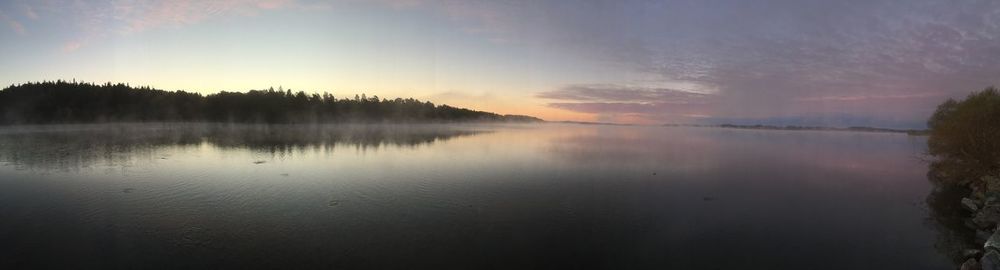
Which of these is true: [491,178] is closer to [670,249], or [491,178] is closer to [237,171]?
[670,249]

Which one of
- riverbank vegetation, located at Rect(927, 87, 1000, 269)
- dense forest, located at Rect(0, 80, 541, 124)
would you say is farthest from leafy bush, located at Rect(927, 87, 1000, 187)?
dense forest, located at Rect(0, 80, 541, 124)

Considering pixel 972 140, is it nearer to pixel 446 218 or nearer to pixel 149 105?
pixel 446 218

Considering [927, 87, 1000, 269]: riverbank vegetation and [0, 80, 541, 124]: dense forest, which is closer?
[927, 87, 1000, 269]: riverbank vegetation

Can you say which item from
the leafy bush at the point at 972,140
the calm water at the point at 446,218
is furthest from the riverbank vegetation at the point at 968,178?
the calm water at the point at 446,218

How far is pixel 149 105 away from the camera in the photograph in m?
125

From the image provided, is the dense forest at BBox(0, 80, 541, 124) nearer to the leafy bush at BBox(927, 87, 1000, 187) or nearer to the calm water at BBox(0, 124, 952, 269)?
the calm water at BBox(0, 124, 952, 269)

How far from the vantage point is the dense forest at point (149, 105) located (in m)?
108

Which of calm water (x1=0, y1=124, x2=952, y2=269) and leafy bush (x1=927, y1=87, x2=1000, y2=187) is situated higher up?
leafy bush (x1=927, y1=87, x2=1000, y2=187)

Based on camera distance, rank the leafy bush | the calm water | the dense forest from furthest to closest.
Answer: the dense forest < the leafy bush < the calm water

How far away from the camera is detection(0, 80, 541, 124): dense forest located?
4250 inches

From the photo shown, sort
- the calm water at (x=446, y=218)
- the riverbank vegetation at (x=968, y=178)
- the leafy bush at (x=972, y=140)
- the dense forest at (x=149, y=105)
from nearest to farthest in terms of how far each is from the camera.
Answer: the calm water at (x=446, y=218) < the riverbank vegetation at (x=968, y=178) < the leafy bush at (x=972, y=140) < the dense forest at (x=149, y=105)

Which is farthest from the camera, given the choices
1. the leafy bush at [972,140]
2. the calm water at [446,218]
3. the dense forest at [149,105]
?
the dense forest at [149,105]

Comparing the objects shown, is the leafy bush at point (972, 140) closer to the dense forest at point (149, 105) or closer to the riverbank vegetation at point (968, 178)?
the riverbank vegetation at point (968, 178)

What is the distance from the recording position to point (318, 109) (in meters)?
153
